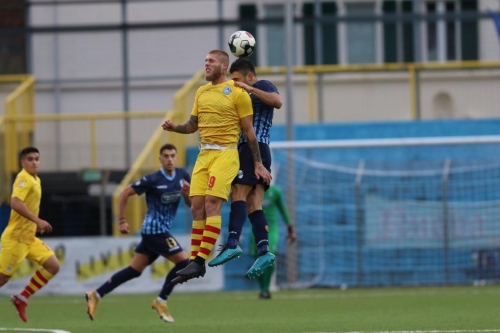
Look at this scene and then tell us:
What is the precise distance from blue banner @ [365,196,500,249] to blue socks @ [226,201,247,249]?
32.7 feet

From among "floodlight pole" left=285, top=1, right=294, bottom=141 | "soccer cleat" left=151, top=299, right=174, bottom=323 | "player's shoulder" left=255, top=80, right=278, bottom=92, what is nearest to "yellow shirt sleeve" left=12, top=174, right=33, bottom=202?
"soccer cleat" left=151, top=299, right=174, bottom=323

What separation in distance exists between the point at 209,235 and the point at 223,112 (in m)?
1.16

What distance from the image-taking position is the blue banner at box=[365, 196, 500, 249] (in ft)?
68.7

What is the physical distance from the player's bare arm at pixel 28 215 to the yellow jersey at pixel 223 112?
2.95 meters

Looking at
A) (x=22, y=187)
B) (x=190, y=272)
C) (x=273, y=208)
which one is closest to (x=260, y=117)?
(x=190, y=272)

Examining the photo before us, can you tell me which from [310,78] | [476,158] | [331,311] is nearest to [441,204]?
[476,158]

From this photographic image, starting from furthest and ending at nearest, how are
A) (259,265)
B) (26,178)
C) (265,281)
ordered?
(265,281) → (26,178) → (259,265)

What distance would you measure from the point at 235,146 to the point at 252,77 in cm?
70

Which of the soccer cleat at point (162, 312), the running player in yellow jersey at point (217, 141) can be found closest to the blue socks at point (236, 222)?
the running player in yellow jersey at point (217, 141)

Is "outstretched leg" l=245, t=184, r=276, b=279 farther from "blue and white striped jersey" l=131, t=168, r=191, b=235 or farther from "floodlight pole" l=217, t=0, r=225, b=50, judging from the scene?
"floodlight pole" l=217, t=0, r=225, b=50

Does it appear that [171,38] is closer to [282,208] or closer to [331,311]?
[282,208]

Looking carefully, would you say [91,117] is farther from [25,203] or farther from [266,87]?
[266,87]

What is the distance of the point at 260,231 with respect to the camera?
37.8ft

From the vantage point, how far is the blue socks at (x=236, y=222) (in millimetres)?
11234
